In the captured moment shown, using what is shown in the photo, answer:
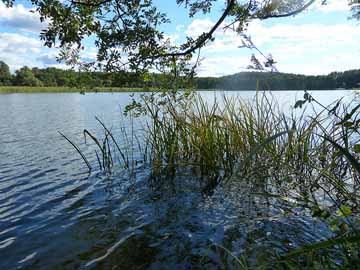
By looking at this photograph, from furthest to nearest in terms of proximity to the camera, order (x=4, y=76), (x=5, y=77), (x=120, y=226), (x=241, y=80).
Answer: (x=5, y=77)
(x=4, y=76)
(x=241, y=80)
(x=120, y=226)

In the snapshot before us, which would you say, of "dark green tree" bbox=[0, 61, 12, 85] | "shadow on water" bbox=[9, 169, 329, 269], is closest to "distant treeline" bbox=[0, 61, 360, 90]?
"shadow on water" bbox=[9, 169, 329, 269]

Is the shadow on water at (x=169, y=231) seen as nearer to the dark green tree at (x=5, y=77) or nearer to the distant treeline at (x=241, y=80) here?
the distant treeline at (x=241, y=80)

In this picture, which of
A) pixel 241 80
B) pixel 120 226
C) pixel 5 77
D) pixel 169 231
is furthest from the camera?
pixel 5 77

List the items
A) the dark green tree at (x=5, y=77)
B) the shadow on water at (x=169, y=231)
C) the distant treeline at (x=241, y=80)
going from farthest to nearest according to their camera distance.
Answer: the dark green tree at (x=5, y=77) < the shadow on water at (x=169, y=231) < the distant treeline at (x=241, y=80)

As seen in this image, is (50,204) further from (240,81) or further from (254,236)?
(240,81)

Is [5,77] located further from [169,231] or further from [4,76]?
[169,231]

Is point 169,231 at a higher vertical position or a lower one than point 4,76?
lower

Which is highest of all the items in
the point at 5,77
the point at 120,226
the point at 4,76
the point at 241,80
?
the point at 4,76

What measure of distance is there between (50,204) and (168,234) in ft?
8.81

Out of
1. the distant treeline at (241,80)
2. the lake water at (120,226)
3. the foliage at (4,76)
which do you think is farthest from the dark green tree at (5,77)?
the distant treeline at (241,80)

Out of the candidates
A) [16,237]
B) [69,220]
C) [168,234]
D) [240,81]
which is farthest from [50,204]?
[240,81]

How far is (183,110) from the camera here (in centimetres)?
699

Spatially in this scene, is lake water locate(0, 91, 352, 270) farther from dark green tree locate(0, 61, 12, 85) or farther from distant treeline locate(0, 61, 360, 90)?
dark green tree locate(0, 61, 12, 85)

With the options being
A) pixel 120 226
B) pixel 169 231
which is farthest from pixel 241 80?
pixel 120 226
